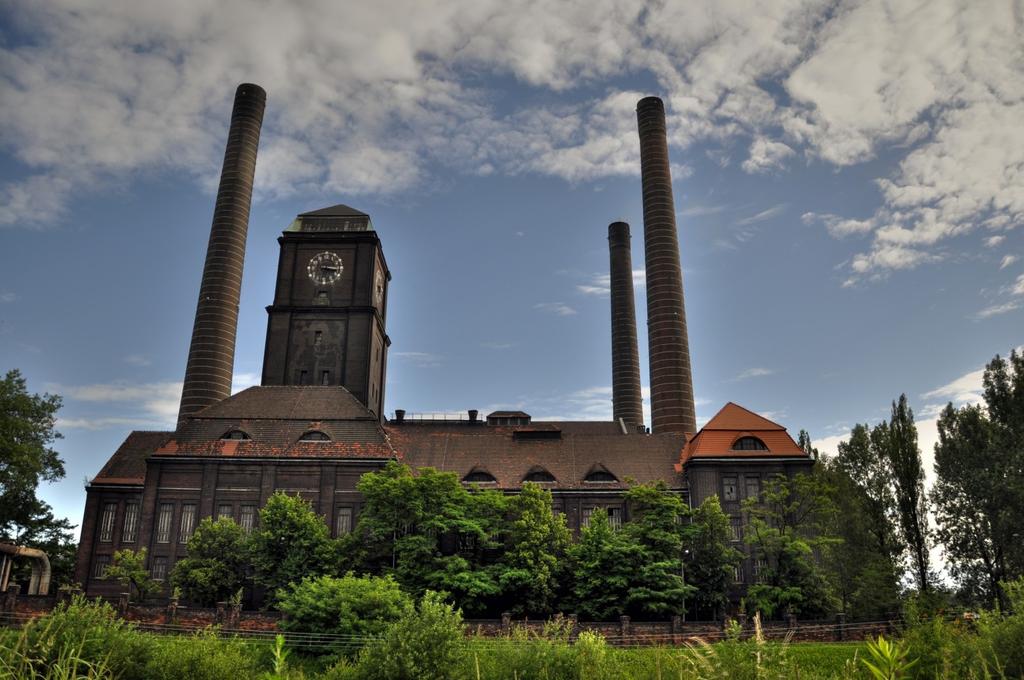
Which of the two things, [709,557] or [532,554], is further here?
[709,557]

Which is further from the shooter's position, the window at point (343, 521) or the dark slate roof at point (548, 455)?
the dark slate roof at point (548, 455)

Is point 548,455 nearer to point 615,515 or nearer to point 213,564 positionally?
point 615,515

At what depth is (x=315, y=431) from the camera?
168ft

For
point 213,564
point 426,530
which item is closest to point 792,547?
point 426,530

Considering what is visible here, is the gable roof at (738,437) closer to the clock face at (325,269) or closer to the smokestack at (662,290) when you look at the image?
the smokestack at (662,290)

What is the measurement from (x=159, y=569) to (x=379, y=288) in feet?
95.0

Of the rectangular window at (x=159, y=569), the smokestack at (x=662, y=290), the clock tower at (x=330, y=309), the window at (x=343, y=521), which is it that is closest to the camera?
the rectangular window at (x=159, y=569)

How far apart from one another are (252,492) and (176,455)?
5488 mm

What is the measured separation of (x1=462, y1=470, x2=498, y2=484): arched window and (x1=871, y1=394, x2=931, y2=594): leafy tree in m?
25.5

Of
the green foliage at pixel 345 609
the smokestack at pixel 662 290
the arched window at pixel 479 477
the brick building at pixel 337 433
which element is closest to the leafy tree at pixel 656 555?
the brick building at pixel 337 433

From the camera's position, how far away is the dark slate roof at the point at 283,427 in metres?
49.9

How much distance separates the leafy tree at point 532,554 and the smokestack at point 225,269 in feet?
105

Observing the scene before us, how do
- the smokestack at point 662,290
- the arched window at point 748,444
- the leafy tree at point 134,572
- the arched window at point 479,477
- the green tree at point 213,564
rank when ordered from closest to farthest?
the green tree at point 213,564
the leafy tree at point 134,572
the arched window at point 748,444
the arched window at point 479,477
the smokestack at point 662,290

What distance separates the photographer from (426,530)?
42.2 meters
